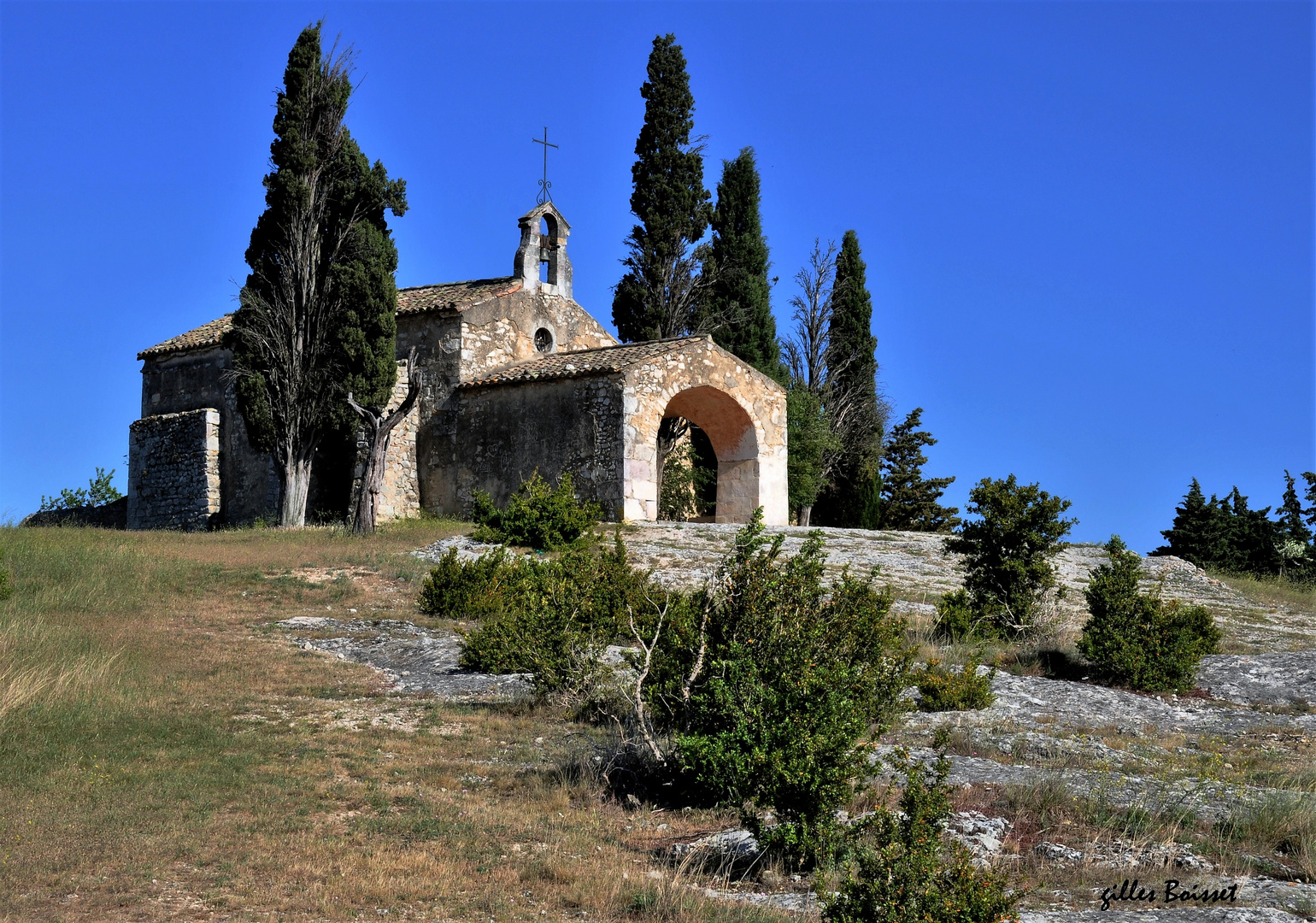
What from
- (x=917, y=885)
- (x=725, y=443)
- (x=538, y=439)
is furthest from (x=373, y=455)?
(x=917, y=885)

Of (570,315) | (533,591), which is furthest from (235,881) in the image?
(570,315)

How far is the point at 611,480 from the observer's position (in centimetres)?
2211

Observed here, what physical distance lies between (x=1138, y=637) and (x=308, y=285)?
17040mm

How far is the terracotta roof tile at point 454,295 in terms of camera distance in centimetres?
2488

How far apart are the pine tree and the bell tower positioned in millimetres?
10307


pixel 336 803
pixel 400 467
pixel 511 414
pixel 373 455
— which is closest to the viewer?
pixel 336 803

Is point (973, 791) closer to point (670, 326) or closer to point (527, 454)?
point (527, 454)

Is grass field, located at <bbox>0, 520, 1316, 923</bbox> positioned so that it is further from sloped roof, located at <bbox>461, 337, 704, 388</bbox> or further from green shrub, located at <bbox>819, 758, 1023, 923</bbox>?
sloped roof, located at <bbox>461, 337, 704, 388</bbox>

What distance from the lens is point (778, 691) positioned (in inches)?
291

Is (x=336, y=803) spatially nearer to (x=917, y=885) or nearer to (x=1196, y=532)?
(x=917, y=885)

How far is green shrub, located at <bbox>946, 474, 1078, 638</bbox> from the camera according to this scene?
13977mm

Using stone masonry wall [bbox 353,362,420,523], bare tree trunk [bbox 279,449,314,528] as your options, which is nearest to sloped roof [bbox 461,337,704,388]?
stone masonry wall [bbox 353,362,420,523]

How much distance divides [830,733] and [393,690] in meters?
5.61

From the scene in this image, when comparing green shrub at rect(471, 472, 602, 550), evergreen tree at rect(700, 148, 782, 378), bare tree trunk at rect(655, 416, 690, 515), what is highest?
evergreen tree at rect(700, 148, 782, 378)
